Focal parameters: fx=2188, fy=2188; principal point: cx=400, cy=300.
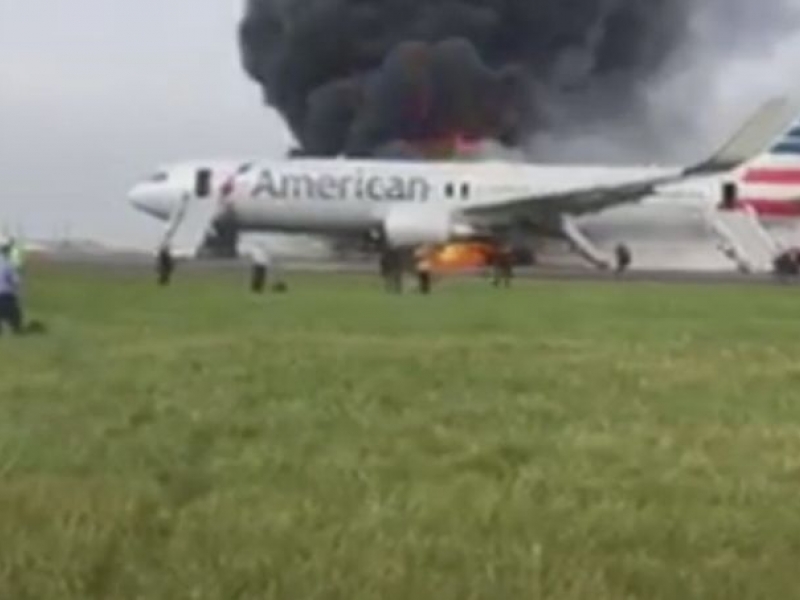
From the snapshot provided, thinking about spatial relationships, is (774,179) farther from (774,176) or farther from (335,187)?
(335,187)

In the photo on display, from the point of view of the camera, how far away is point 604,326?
28.0 m

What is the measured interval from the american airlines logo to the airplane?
0.11 ft

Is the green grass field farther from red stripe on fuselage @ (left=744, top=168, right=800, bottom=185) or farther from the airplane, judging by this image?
red stripe on fuselage @ (left=744, top=168, right=800, bottom=185)

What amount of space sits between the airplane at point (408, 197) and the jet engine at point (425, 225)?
33 millimetres

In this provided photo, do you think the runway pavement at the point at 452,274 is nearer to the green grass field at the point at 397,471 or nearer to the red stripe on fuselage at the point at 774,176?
the red stripe on fuselage at the point at 774,176

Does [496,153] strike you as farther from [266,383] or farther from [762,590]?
[762,590]

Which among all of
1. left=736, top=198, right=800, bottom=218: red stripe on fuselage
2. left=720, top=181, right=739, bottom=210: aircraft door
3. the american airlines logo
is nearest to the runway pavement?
the american airlines logo

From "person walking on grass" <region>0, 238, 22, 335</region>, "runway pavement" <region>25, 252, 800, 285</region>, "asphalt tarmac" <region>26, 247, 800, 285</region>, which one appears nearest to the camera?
"person walking on grass" <region>0, 238, 22, 335</region>

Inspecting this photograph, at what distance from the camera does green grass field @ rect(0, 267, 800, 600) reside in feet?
24.9

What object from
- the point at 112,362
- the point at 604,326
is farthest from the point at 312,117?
the point at 112,362

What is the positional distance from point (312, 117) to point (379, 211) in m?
15.0

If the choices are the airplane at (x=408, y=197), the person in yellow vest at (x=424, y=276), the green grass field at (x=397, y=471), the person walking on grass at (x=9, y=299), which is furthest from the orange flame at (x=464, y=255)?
the green grass field at (x=397, y=471)

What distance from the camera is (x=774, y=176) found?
261 feet

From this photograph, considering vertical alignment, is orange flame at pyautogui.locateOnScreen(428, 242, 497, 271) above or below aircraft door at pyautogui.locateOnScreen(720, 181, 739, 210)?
below
